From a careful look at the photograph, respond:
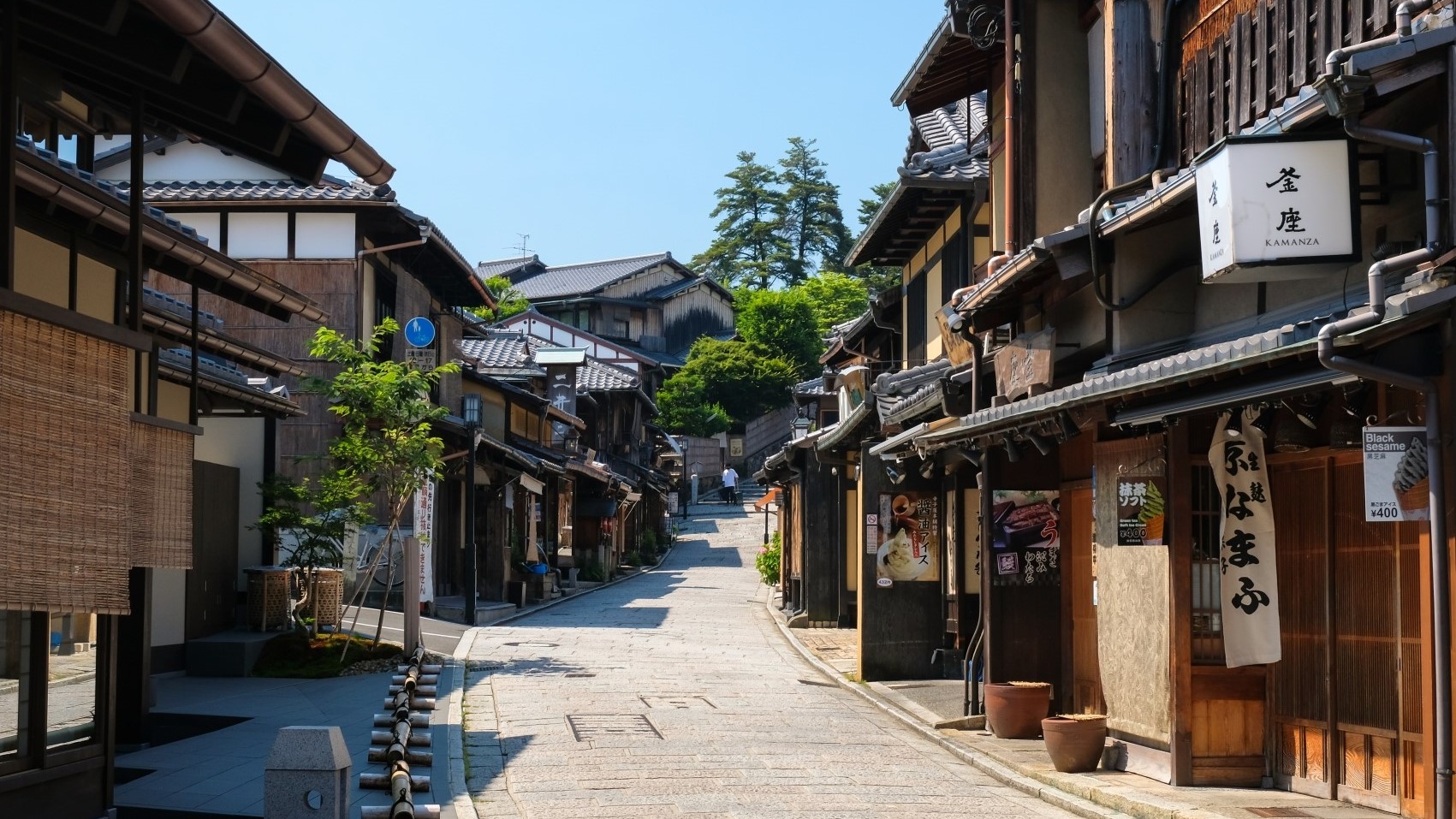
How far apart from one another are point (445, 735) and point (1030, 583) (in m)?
7.11

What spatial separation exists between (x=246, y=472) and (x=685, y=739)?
14174 millimetres

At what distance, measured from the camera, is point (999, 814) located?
11609 mm

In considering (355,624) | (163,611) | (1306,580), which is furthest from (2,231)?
(355,624)

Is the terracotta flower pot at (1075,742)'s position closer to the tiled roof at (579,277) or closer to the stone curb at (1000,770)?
the stone curb at (1000,770)

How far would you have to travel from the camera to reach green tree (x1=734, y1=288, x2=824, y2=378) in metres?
75.0

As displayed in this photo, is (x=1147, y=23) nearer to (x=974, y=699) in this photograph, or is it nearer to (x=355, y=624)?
(x=974, y=699)

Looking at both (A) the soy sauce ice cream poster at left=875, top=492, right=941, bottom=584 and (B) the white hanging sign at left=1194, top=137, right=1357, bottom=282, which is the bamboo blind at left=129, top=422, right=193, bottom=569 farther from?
A: (A) the soy sauce ice cream poster at left=875, top=492, right=941, bottom=584

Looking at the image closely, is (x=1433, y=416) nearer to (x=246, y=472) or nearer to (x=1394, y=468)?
(x=1394, y=468)

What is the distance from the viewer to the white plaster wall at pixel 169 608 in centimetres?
2120

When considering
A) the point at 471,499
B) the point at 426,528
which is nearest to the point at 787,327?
the point at 471,499

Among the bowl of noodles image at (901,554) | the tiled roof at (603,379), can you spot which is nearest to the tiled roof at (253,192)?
the bowl of noodles image at (901,554)

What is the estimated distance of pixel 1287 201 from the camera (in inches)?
384

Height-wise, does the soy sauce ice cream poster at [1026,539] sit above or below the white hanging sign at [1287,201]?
below

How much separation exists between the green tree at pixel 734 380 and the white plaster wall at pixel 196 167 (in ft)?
154
